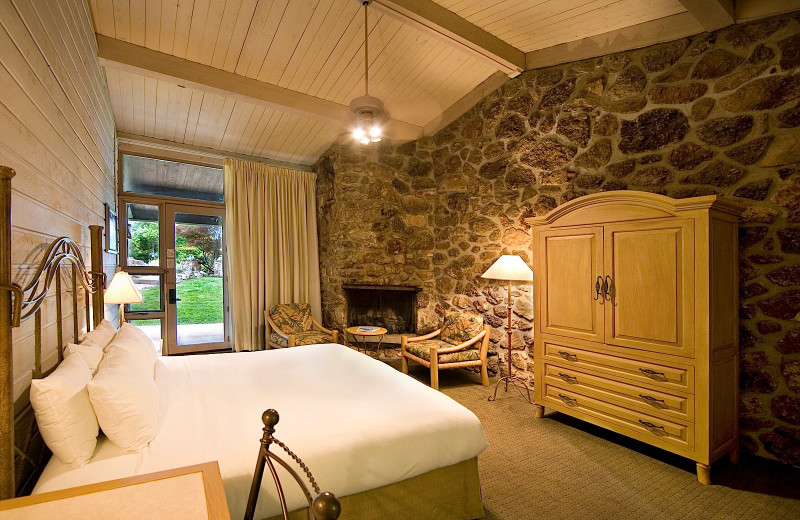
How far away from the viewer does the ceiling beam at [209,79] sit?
10.3 feet

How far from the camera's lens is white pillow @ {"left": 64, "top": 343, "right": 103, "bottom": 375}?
170 cm

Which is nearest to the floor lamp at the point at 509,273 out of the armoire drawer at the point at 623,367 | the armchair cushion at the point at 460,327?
the armchair cushion at the point at 460,327

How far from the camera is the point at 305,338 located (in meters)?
4.51

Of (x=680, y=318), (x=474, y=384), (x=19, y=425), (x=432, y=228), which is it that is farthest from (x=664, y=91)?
(x=19, y=425)

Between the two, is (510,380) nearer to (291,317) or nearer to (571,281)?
(571,281)

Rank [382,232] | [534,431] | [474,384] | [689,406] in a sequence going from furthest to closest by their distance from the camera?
[382,232]
[474,384]
[534,431]
[689,406]

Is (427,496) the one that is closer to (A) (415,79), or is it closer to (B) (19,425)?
(B) (19,425)

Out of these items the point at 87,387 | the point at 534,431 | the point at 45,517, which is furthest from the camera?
the point at 534,431

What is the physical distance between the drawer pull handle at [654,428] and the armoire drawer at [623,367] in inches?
10.6

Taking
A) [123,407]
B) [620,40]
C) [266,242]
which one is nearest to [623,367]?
[620,40]

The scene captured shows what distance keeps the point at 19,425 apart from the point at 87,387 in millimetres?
203

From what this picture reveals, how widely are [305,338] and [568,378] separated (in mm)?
2908

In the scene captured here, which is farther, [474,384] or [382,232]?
[382,232]

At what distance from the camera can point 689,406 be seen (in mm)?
2303
